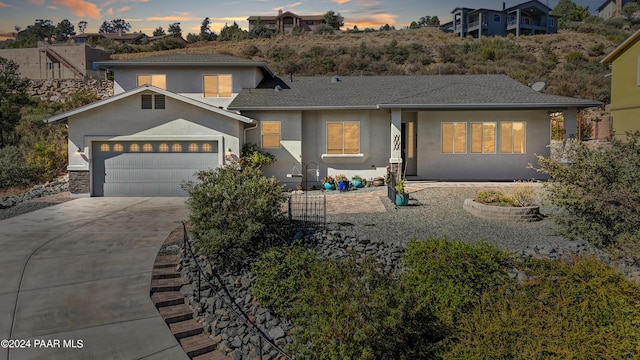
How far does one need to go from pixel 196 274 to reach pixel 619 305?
24.4 ft

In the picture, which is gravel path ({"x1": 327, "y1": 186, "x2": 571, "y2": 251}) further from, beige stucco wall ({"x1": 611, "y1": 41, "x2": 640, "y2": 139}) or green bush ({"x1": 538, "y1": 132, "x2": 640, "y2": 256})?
beige stucco wall ({"x1": 611, "y1": 41, "x2": 640, "y2": 139})

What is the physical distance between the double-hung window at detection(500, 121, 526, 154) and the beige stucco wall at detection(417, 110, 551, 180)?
154mm

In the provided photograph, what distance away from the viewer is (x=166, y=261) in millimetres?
10219

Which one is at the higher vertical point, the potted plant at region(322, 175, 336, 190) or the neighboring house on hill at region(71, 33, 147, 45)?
the neighboring house on hill at region(71, 33, 147, 45)

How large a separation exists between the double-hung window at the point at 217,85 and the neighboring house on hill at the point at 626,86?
60.8ft

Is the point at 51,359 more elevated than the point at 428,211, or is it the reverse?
the point at 428,211

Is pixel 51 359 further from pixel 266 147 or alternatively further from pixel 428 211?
pixel 266 147

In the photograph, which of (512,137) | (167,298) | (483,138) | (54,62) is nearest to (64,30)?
(54,62)

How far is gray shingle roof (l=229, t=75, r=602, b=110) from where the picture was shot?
18953mm

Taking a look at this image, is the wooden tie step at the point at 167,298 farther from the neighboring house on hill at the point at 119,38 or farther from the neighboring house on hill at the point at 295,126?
the neighboring house on hill at the point at 119,38

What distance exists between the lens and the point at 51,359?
22.0 feet

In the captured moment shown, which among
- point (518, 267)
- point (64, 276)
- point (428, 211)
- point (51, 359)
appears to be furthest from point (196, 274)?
point (428, 211)

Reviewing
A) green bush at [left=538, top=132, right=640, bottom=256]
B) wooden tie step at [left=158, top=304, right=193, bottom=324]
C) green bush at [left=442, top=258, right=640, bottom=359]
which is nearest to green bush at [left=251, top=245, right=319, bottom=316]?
wooden tie step at [left=158, top=304, right=193, bottom=324]

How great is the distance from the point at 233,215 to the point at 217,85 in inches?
498
